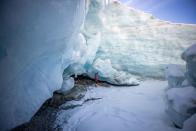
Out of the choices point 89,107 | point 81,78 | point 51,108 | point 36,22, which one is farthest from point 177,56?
point 36,22

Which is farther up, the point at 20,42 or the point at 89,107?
the point at 20,42

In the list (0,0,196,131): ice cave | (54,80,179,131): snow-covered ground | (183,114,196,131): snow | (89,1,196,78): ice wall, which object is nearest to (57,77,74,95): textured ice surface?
(0,0,196,131): ice cave

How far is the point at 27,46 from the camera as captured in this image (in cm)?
360

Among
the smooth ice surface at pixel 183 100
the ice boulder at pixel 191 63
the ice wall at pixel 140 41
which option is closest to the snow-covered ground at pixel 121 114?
the smooth ice surface at pixel 183 100

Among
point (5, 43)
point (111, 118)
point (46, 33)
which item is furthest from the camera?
point (111, 118)

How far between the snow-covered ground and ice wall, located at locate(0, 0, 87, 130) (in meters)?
1.34

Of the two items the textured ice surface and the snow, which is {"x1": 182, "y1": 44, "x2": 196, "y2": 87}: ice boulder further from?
the textured ice surface

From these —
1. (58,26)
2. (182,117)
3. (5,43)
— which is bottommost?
(182,117)

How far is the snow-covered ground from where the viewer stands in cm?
417

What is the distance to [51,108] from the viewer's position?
19.3 feet

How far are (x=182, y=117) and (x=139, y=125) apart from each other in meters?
1.11

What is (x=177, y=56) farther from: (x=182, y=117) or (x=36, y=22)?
(x=36, y=22)

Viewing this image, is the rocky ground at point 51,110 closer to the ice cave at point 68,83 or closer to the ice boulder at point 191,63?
the ice cave at point 68,83

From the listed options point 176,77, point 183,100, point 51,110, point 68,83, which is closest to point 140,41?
point 176,77
